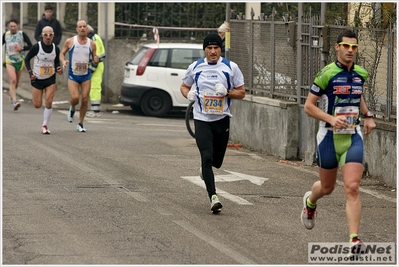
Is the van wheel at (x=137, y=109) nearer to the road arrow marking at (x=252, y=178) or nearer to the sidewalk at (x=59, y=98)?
the sidewalk at (x=59, y=98)

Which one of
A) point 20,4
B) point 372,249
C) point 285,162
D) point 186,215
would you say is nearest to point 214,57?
point 186,215

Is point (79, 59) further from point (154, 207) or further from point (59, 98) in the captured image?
point (59, 98)

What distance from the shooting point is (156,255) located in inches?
309

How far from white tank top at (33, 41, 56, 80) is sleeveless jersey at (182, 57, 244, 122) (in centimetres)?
734

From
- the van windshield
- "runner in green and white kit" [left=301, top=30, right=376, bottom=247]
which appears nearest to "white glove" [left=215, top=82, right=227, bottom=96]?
"runner in green and white kit" [left=301, top=30, right=376, bottom=247]

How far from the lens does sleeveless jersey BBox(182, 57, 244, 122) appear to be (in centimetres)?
1032

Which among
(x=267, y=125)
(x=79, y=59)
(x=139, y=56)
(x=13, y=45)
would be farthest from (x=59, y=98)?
(x=267, y=125)

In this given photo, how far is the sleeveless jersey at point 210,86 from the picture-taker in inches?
406

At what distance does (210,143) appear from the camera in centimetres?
1030

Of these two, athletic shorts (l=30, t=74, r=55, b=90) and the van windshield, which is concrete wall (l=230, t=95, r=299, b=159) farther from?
the van windshield

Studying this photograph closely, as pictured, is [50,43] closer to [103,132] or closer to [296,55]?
[103,132]

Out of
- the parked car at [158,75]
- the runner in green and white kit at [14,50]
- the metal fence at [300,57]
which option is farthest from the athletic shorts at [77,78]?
the runner in green and white kit at [14,50]

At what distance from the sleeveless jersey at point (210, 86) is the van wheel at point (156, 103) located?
11733 mm

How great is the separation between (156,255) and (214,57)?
3058 mm
